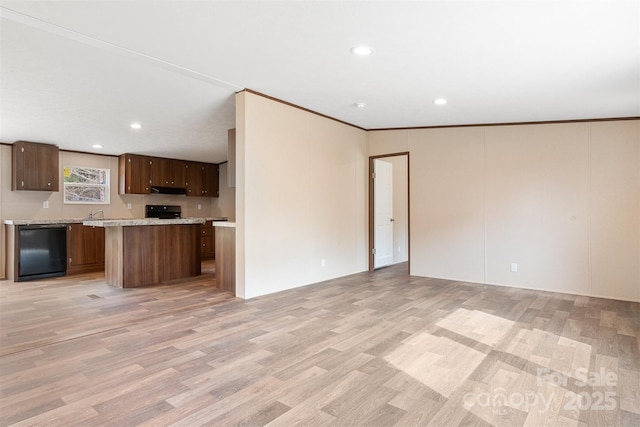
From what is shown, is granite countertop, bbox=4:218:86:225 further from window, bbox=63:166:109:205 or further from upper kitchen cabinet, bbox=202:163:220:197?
upper kitchen cabinet, bbox=202:163:220:197

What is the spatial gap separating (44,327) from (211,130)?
3.67m

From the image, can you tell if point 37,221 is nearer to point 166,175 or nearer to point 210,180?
point 166,175

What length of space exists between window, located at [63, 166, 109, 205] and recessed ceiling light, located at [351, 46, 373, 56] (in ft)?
22.0

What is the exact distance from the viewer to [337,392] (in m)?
2.16

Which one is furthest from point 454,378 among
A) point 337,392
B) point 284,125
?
point 284,125

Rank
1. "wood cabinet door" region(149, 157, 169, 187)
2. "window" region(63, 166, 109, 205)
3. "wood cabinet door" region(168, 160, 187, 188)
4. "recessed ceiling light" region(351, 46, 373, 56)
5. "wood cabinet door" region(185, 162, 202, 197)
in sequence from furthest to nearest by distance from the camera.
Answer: "wood cabinet door" region(185, 162, 202, 197) → "wood cabinet door" region(168, 160, 187, 188) → "wood cabinet door" region(149, 157, 169, 187) → "window" region(63, 166, 109, 205) → "recessed ceiling light" region(351, 46, 373, 56)

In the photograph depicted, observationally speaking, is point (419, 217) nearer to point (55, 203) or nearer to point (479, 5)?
point (479, 5)

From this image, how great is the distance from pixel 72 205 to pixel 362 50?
22.6ft

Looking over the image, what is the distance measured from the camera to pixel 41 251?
20.0 feet

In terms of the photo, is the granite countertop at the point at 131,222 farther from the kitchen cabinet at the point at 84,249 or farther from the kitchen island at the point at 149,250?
the kitchen cabinet at the point at 84,249

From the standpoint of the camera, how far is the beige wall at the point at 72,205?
639 cm

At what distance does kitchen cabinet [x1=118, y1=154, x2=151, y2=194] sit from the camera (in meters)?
7.55

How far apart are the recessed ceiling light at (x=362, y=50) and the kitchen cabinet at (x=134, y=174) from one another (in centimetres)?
624

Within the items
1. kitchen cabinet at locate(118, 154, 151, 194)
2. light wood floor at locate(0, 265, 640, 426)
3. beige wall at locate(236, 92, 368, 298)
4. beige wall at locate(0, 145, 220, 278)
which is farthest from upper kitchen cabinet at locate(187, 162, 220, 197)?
light wood floor at locate(0, 265, 640, 426)
